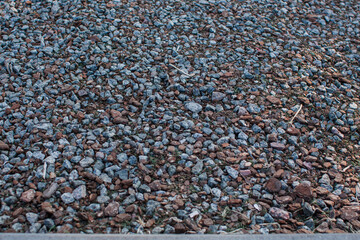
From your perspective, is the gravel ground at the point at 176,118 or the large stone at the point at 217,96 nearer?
the gravel ground at the point at 176,118

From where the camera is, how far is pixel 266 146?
3025 millimetres

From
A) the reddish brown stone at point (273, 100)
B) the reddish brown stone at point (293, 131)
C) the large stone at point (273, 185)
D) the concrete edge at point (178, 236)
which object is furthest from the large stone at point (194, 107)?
the concrete edge at point (178, 236)

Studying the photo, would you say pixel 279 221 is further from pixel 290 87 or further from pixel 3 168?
pixel 3 168

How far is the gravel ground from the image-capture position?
2494 millimetres

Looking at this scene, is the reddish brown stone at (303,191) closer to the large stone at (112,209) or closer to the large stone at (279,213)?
the large stone at (279,213)

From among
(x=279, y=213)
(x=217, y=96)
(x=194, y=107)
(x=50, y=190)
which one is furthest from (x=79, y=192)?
(x=217, y=96)

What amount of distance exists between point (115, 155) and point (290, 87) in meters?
1.84

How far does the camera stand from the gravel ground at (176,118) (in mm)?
2494

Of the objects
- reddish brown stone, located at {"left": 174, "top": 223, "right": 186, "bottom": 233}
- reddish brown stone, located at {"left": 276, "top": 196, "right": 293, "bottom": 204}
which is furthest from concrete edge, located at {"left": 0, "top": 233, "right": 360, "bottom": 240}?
reddish brown stone, located at {"left": 276, "top": 196, "right": 293, "bottom": 204}

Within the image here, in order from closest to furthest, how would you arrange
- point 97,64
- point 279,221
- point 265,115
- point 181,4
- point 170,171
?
point 279,221 < point 170,171 < point 265,115 < point 97,64 < point 181,4

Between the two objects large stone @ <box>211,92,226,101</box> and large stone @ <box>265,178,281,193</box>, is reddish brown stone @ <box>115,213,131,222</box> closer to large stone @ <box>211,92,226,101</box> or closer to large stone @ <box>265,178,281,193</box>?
large stone @ <box>265,178,281,193</box>

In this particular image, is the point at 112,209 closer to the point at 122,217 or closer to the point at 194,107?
the point at 122,217

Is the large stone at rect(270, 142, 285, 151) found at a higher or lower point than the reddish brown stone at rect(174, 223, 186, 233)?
higher

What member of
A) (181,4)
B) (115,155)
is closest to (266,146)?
(115,155)
